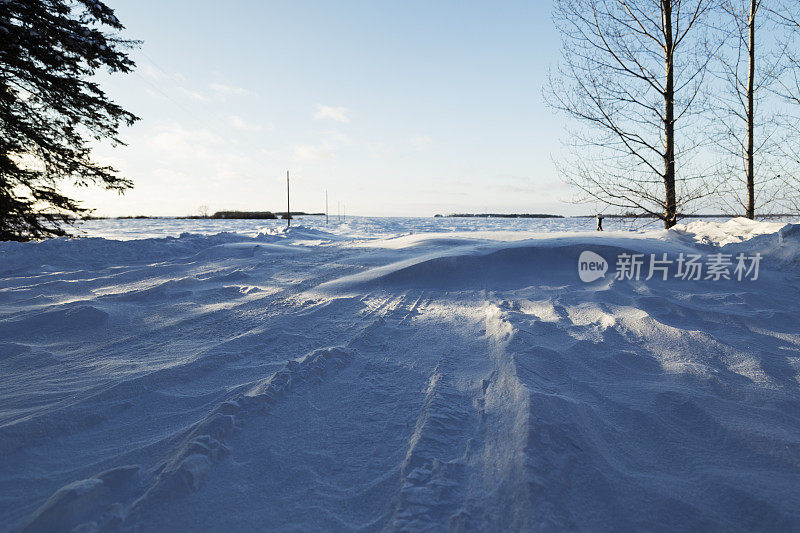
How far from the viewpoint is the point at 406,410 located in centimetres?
158

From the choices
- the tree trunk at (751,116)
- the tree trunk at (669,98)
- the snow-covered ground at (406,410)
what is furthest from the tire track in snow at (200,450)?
the tree trunk at (751,116)

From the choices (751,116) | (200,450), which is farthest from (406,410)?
(751,116)

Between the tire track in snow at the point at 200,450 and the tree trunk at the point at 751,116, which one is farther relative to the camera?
the tree trunk at the point at 751,116

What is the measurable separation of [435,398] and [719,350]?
1.85m

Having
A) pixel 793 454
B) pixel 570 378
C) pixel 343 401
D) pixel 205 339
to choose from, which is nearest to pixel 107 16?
pixel 205 339

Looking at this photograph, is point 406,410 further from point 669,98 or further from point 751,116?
point 751,116

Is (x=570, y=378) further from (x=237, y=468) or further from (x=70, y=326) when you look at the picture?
(x=70, y=326)

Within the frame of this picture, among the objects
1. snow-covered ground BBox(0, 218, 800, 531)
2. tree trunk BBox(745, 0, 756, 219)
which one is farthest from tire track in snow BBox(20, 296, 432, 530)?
tree trunk BBox(745, 0, 756, 219)

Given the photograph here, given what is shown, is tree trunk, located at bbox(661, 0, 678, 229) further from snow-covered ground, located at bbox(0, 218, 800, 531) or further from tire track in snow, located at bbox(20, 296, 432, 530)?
tire track in snow, located at bbox(20, 296, 432, 530)

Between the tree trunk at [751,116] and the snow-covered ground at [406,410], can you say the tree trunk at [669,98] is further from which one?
the snow-covered ground at [406,410]

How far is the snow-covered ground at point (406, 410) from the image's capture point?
108 centimetres

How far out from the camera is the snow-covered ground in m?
1.08

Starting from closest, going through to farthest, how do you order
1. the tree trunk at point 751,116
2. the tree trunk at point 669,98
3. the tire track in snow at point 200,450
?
the tire track in snow at point 200,450 < the tree trunk at point 669,98 < the tree trunk at point 751,116

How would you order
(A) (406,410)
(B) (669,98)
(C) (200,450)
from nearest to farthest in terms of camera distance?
(C) (200,450) → (A) (406,410) → (B) (669,98)
